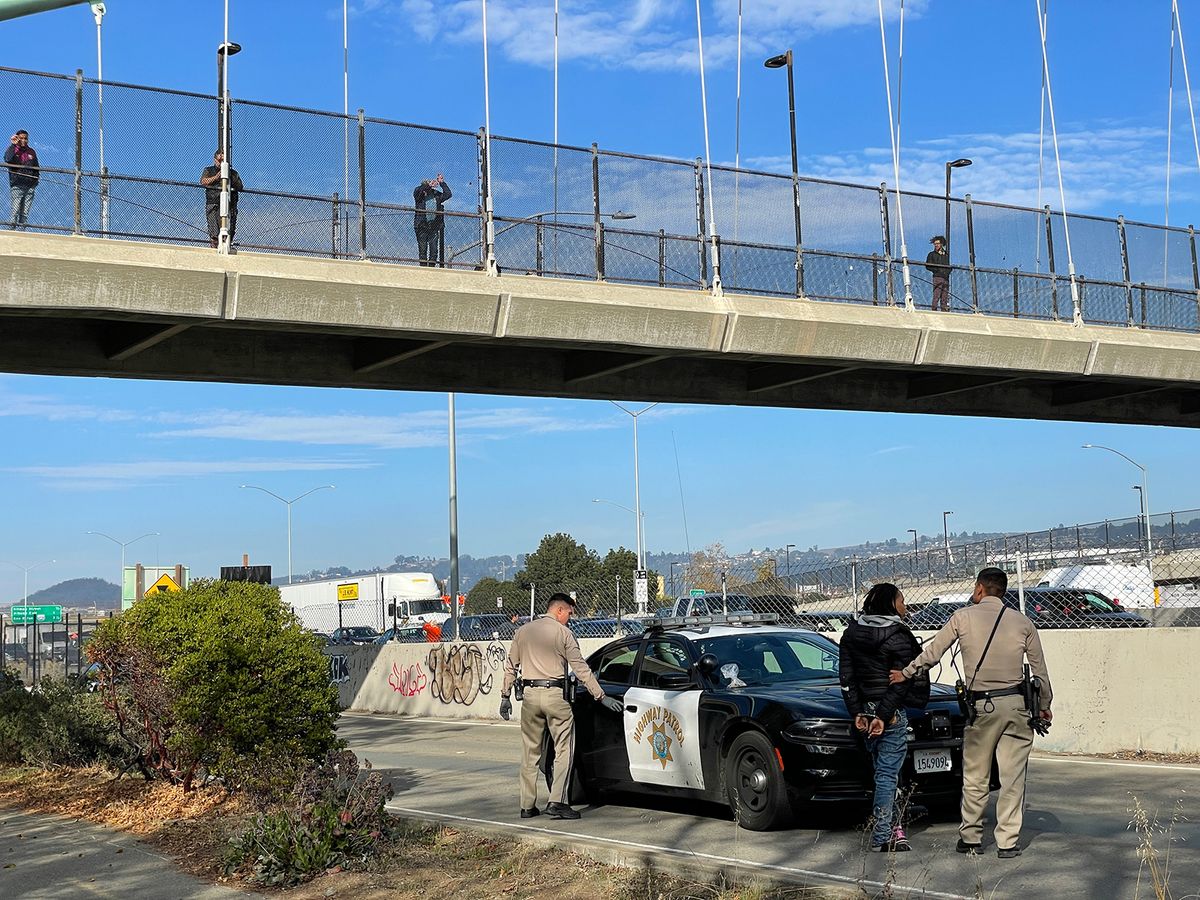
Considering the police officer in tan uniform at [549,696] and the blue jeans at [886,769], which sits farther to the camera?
the police officer in tan uniform at [549,696]

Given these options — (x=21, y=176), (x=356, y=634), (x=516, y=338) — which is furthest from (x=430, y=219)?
(x=356, y=634)

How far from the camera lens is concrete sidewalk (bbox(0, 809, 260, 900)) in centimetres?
906

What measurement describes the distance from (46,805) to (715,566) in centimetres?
10524

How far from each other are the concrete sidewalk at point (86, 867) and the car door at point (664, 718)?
3.68m

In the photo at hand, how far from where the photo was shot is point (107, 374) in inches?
730

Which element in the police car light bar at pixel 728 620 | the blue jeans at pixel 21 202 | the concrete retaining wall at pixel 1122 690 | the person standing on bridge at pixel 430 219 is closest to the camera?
the police car light bar at pixel 728 620

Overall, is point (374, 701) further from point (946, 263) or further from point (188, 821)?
point (188, 821)

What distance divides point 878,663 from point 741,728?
1.67 metres

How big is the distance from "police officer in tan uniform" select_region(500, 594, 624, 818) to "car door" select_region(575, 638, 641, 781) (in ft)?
1.72

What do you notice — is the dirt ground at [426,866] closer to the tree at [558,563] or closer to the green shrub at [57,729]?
the green shrub at [57,729]

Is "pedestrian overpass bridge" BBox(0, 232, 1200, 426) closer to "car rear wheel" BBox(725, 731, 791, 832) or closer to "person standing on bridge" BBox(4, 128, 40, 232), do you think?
"person standing on bridge" BBox(4, 128, 40, 232)

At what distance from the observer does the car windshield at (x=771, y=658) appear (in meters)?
11.2

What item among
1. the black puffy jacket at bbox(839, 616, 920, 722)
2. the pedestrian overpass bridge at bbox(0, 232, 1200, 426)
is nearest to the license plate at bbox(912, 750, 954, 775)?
the black puffy jacket at bbox(839, 616, 920, 722)

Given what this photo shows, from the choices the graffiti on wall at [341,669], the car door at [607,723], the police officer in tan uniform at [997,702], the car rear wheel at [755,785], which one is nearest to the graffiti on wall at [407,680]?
the graffiti on wall at [341,669]
